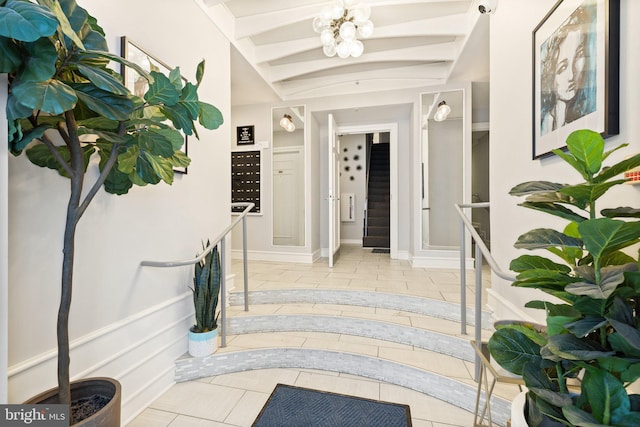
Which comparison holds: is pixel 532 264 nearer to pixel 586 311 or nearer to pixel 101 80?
pixel 586 311

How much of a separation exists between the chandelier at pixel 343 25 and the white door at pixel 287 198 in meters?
1.96

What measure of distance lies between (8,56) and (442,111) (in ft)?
13.2

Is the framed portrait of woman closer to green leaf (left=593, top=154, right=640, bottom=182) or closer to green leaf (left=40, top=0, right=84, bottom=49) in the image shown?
green leaf (left=593, top=154, right=640, bottom=182)

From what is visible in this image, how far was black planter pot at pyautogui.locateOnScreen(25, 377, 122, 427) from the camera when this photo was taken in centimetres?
91

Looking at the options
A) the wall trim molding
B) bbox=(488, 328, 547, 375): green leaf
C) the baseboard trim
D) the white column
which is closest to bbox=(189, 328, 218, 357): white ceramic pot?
the wall trim molding

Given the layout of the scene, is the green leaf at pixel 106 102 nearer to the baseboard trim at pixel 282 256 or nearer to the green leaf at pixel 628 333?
the green leaf at pixel 628 333

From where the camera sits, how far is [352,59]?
10.8ft

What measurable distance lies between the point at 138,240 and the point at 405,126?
166 inches

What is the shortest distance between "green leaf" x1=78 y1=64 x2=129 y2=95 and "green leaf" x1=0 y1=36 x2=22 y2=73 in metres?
0.13

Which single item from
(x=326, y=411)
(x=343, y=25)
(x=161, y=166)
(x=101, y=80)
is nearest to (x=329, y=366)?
(x=326, y=411)

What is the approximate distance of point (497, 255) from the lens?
208cm

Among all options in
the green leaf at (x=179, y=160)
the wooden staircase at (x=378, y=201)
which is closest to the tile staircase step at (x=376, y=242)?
the wooden staircase at (x=378, y=201)

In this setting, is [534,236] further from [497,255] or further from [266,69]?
[266,69]

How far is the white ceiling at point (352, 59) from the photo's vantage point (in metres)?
2.61
